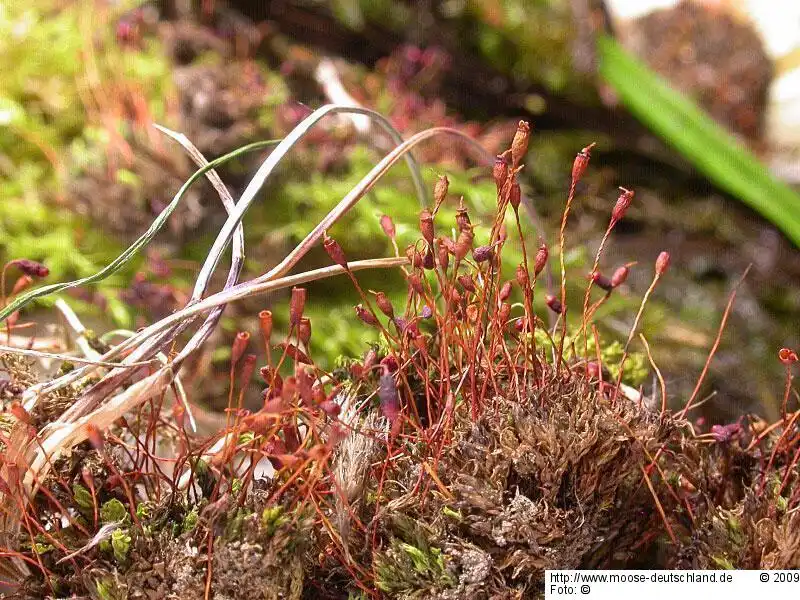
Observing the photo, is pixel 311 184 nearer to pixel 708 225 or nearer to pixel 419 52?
pixel 419 52

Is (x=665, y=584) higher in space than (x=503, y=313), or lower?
lower

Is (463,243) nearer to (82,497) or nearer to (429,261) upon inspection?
(429,261)

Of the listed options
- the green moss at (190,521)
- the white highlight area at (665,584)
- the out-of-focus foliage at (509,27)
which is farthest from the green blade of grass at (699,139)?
the green moss at (190,521)

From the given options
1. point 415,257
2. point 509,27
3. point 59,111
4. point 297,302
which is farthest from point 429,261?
point 509,27

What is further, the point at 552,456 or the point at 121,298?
the point at 121,298

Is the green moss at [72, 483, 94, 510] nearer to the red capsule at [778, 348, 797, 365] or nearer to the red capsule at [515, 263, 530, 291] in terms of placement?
the red capsule at [515, 263, 530, 291]

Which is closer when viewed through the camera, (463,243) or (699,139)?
(463,243)

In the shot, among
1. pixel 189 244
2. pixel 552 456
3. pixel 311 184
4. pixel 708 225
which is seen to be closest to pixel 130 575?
pixel 552 456

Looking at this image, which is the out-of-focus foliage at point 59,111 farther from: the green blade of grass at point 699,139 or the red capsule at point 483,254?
the green blade of grass at point 699,139

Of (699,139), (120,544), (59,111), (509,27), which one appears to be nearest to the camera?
(120,544)
